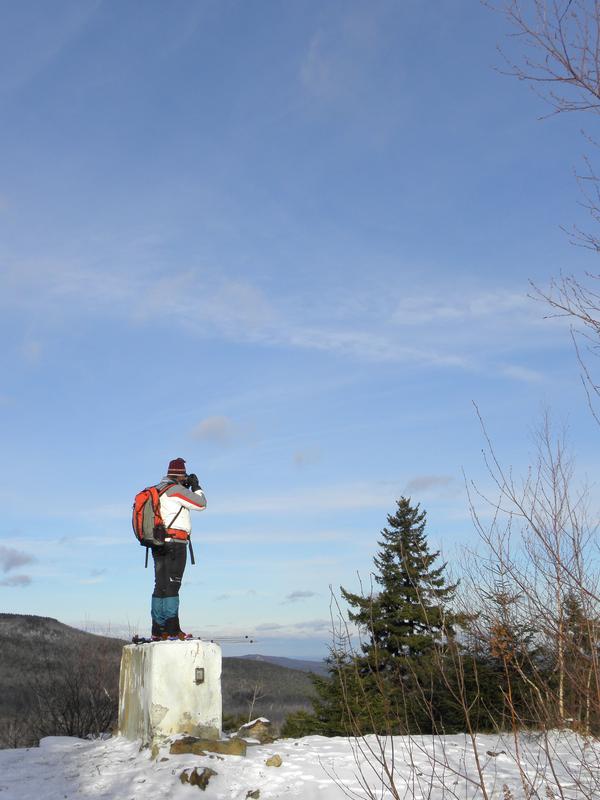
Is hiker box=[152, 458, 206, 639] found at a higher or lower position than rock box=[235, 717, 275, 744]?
higher

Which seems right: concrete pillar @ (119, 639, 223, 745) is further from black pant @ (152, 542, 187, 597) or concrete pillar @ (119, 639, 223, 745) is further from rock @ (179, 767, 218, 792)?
rock @ (179, 767, 218, 792)

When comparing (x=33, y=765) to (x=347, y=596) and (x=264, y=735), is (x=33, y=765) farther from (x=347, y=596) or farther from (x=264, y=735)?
(x=347, y=596)

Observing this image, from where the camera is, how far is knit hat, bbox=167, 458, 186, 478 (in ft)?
28.5

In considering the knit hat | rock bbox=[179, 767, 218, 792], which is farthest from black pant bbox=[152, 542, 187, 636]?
rock bbox=[179, 767, 218, 792]

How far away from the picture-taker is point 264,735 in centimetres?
838

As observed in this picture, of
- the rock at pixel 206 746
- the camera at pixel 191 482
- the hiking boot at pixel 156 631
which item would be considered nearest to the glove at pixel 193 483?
the camera at pixel 191 482

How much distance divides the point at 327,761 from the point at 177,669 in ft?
5.73

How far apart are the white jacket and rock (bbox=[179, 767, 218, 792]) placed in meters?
2.58

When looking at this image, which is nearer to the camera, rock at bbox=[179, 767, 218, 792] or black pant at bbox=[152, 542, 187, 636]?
rock at bbox=[179, 767, 218, 792]

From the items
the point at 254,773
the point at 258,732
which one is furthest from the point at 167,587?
the point at 254,773

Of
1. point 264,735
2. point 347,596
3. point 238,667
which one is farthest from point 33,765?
point 238,667

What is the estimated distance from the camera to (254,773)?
674cm

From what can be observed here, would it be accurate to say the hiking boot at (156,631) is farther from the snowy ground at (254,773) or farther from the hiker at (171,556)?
the snowy ground at (254,773)

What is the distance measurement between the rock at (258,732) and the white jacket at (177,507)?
2225mm
